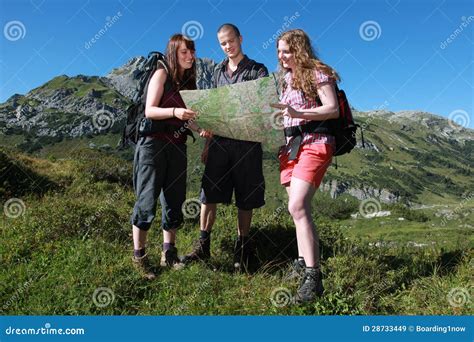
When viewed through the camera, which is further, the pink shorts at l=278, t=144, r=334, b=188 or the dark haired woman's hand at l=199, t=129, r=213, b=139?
the dark haired woman's hand at l=199, t=129, r=213, b=139

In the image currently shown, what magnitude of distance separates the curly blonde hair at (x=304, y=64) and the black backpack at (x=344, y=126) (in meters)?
0.23

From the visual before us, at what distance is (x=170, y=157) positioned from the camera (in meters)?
5.32

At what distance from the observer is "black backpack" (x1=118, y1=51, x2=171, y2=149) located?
5.18 metres

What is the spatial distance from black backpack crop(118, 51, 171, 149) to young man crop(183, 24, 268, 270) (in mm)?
845

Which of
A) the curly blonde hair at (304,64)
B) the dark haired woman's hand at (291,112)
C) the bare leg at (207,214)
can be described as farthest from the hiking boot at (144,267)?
the curly blonde hair at (304,64)

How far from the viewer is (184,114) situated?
4.83m

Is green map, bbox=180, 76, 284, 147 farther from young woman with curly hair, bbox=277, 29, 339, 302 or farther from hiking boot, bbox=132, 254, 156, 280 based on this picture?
hiking boot, bbox=132, 254, 156, 280

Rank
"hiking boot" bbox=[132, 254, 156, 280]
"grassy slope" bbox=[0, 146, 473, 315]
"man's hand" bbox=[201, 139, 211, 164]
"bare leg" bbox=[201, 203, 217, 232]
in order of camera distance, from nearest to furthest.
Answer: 1. "grassy slope" bbox=[0, 146, 473, 315]
2. "hiking boot" bbox=[132, 254, 156, 280]
3. "man's hand" bbox=[201, 139, 211, 164]
4. "bare leg" bbox=[201, 203, 217, 232]

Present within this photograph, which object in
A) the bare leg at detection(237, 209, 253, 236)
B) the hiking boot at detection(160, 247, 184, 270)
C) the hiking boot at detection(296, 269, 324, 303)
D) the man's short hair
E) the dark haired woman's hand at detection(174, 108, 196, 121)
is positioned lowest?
the hiking boot at detection(296, 269, 324, 303)

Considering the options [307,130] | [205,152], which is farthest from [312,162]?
[205,152]

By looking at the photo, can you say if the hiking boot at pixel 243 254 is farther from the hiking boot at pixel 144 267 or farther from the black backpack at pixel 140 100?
the black backpack at pixel 140 100

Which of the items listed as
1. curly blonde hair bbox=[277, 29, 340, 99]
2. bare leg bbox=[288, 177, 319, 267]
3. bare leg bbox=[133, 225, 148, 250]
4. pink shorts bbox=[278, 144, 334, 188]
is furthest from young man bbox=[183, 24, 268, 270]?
bare leg bbox=[288, 177, 319, 267]

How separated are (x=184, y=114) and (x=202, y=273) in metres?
1.89

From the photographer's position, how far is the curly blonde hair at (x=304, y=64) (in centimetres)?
459
